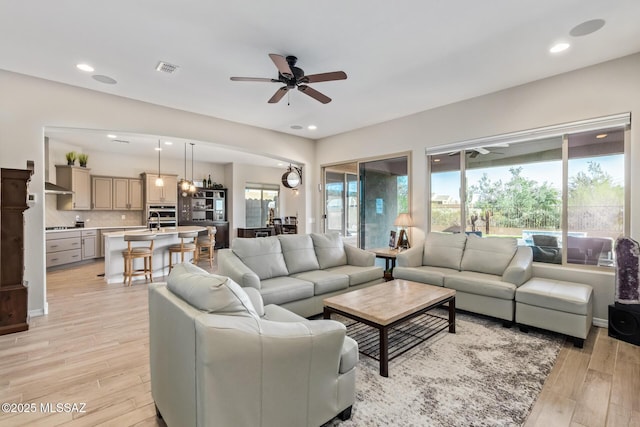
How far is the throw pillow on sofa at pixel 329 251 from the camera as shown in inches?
164

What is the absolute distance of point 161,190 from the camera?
8391 millimetres

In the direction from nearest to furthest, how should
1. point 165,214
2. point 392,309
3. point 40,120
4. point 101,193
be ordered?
point 392,309 → point 40,120 → point 101,193 → point 165,214

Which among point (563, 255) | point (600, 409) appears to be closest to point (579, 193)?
point (563, 255)

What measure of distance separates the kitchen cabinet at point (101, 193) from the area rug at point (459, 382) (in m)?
8.07

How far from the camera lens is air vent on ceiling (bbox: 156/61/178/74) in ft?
10.5

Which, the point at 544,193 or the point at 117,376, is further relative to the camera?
the point at 544,193

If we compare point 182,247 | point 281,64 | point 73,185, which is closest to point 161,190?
point 73,185

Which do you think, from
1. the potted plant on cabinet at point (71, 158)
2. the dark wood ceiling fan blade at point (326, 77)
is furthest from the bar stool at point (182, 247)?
the dark wood ceiling fan blade at point (326, 77)

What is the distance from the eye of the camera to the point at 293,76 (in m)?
2.98

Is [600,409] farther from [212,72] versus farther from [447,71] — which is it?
[212,72]

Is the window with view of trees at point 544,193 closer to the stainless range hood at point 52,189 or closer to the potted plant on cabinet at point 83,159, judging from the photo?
the stainless range hood at point 52,189

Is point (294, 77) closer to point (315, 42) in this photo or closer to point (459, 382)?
point (315, 42)

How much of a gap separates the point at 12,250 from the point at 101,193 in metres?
5.07

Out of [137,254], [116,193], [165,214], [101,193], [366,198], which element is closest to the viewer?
[137,254]
